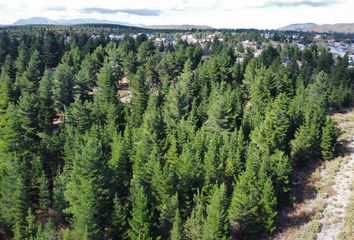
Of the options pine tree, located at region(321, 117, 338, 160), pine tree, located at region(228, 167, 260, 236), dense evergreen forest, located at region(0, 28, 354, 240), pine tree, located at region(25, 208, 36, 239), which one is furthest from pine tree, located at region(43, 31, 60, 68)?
pine tree, located at region(228, 167, 260, 236)

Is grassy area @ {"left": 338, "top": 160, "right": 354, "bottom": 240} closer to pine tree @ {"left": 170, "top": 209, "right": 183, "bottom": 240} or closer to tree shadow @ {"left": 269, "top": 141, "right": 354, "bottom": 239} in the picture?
tree shadow @ {"left": 269, "top": 141, "right": 354, "bottom": 239}

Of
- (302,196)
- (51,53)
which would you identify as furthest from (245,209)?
(51,53)

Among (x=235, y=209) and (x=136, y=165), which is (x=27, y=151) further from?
(x=235, y=209)

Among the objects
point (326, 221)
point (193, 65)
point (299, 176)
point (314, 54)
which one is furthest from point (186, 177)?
point (314, 54)

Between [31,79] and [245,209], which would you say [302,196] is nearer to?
[245,209]

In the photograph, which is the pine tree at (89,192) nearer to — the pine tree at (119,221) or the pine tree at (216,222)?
the pine tree at (119,221)
